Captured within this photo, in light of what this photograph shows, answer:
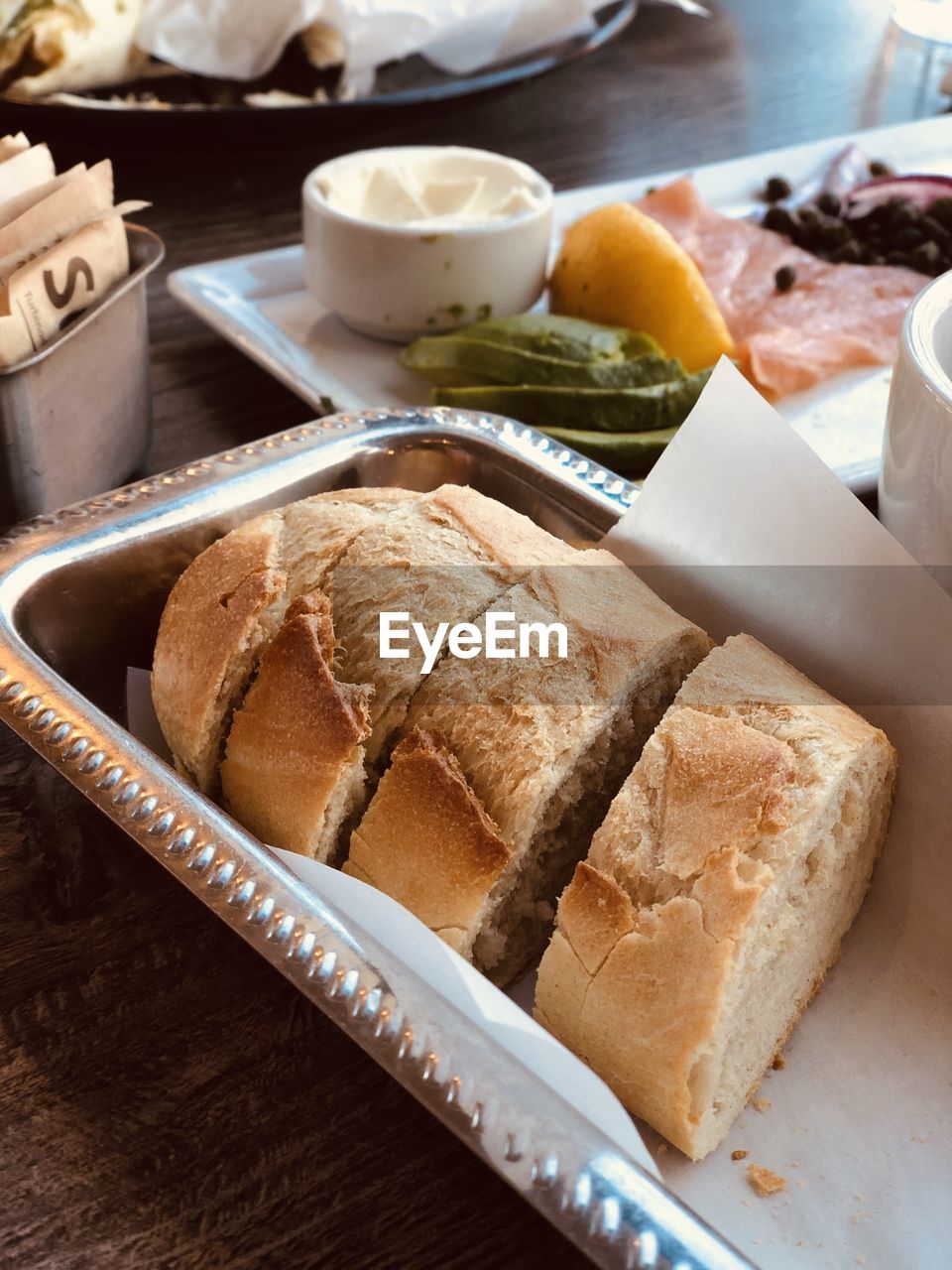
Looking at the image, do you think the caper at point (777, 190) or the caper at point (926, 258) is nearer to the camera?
the caper at point (926, 258)

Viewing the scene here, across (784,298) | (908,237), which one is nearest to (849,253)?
(908,237)

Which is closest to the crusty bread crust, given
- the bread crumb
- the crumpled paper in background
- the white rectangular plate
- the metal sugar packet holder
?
the metal sugar packet holder

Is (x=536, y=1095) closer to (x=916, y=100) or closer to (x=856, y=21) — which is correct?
(x=916, y=100)

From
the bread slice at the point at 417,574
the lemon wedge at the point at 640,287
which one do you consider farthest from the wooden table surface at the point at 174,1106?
the lemon wedge at the point at 640,287

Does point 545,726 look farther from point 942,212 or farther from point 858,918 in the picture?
point 942,212

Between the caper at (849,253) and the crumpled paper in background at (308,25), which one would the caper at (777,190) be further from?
the crumpled paper in background at (308,25)

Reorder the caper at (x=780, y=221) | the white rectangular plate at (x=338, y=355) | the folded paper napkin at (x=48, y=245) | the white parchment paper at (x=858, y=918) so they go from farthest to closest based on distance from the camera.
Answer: the caper at (x=780, y=221) → the white rectangular plate at (x=338, y=355) → the folded paper napkin at (x=48, y=245) → the white parchment paper at (x=858, y=918)

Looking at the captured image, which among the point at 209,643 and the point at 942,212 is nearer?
the point at 209,643
